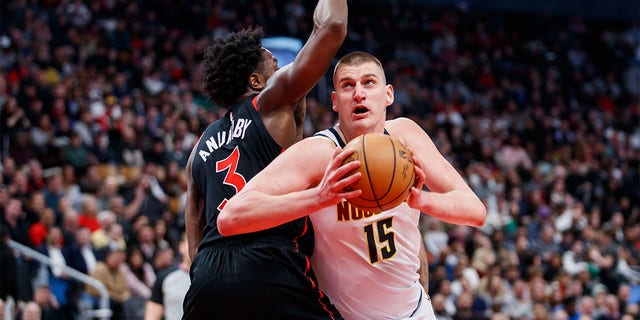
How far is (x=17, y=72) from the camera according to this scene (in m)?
12.8

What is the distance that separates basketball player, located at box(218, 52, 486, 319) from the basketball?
35 centimetres

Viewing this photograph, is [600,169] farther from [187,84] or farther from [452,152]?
[187,84]

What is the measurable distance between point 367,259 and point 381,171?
834 mm

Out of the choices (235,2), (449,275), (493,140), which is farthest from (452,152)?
(235,2)

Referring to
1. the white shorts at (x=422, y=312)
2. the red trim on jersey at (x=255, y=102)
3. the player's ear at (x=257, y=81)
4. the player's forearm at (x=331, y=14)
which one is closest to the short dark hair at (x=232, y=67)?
the player's ear at (x=257, y=81)

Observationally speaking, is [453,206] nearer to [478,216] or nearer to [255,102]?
[478,216]

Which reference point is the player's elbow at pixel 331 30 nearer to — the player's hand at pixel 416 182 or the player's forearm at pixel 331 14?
the player's forearm at pixel 331 14

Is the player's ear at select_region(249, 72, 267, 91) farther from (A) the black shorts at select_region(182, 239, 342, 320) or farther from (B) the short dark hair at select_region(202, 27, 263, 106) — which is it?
(A) the black shorts at select_region(182, 239, 342, 320)

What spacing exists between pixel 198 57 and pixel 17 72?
425 centimetres

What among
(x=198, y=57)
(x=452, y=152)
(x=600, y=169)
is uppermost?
(x=198, y=57)

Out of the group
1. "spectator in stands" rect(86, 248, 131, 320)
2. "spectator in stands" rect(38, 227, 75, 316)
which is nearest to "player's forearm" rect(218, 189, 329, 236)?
"spectator in stands" rect(38, 227, 75, 316)

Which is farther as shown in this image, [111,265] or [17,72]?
[17,72]

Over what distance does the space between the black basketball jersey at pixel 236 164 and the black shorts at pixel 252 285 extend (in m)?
0.08

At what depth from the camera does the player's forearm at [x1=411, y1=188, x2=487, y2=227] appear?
345 centimetres
